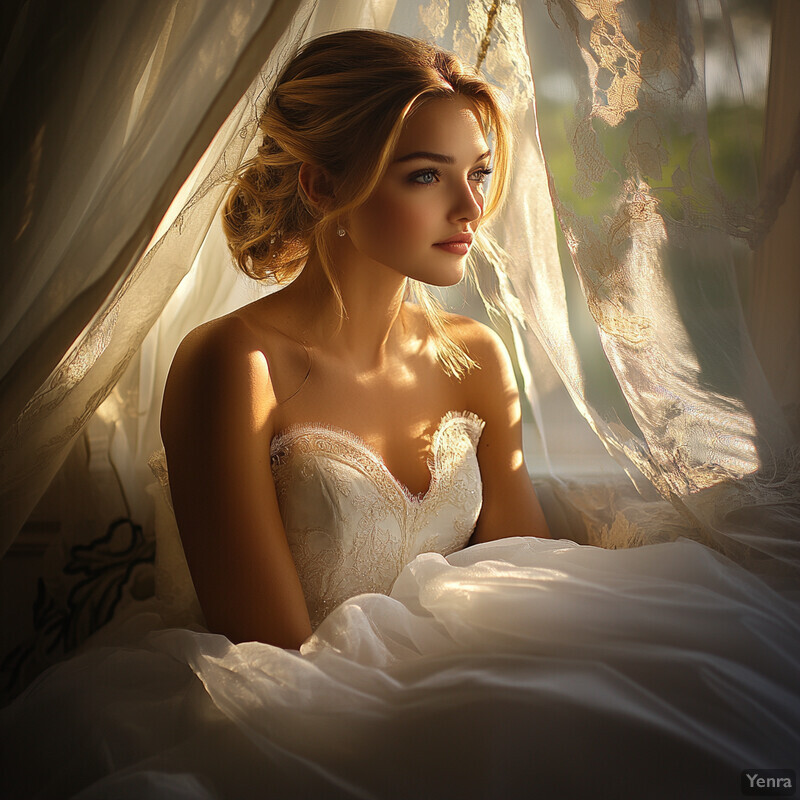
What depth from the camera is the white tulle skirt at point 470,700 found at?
34.8 inches

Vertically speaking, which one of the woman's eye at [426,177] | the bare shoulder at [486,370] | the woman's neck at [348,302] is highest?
the woman's eye at [426,177]

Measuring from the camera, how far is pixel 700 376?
1205mm

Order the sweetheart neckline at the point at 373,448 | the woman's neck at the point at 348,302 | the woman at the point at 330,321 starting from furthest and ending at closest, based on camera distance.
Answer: the woman's neck at the point at 348,302, the sweetheart neckline at the point at 373,448, the woman at the point at 330,321

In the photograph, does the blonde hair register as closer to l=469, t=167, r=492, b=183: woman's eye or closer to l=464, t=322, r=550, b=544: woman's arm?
l=469, t=167, r=492, b=183: woman's eye

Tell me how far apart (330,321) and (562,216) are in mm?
481

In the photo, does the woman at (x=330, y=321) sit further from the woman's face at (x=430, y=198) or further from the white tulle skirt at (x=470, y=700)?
the white tulle skirt at (x=470, y=700)

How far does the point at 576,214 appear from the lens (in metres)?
1.24

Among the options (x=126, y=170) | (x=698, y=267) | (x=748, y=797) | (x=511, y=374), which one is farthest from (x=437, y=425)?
(x=748, y=797)

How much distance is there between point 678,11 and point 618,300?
1.41ft

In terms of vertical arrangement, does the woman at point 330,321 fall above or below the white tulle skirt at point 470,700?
above

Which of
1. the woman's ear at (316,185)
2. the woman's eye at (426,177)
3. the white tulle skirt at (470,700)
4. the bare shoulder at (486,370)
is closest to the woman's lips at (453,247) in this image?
the woman's eye at (426,177)

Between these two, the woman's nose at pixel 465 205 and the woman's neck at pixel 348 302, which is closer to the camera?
the woman's nose at pixel 465 205

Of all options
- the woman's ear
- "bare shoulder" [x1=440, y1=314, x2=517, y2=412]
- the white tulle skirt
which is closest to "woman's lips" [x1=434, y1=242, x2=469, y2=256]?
the woman's ear

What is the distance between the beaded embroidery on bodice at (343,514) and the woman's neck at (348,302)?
7.3 inches
